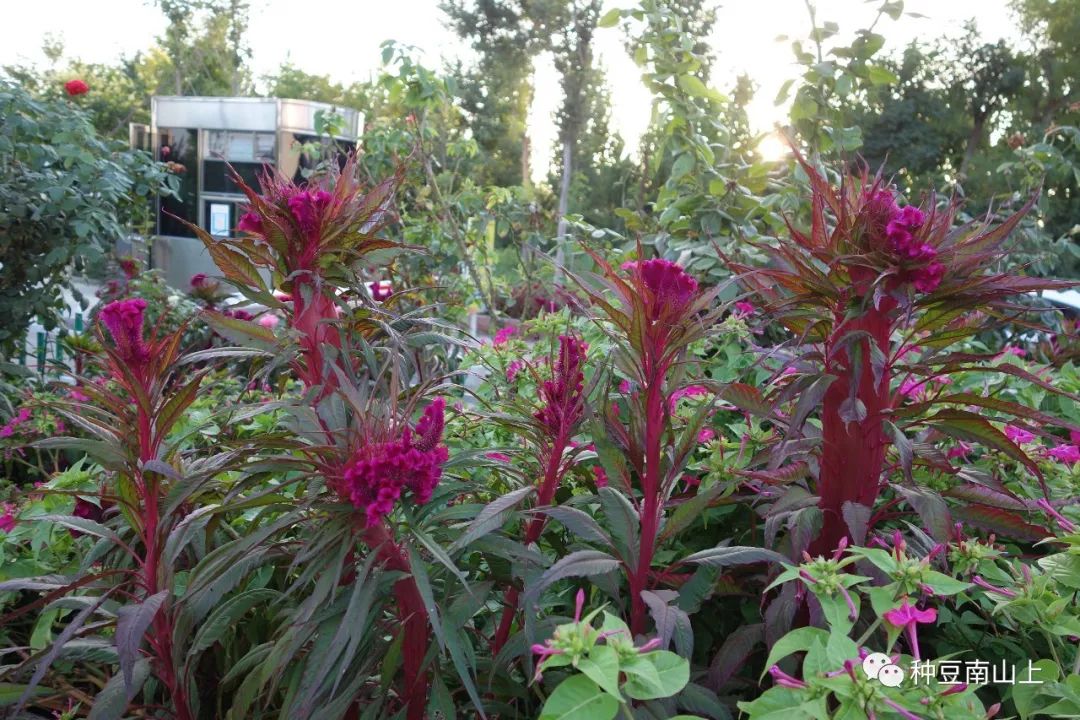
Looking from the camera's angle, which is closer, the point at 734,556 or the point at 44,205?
the point at 734,556

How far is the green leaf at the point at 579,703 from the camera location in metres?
0.95

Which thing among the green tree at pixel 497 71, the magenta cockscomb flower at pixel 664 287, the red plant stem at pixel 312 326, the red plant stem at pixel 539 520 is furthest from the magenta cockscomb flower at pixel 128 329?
the green tree at pixel 497 71

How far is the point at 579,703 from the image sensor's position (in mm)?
965

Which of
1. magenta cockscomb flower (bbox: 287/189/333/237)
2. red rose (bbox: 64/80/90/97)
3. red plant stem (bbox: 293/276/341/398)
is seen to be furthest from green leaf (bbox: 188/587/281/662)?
red rose (bbox: 64/80/90/97)

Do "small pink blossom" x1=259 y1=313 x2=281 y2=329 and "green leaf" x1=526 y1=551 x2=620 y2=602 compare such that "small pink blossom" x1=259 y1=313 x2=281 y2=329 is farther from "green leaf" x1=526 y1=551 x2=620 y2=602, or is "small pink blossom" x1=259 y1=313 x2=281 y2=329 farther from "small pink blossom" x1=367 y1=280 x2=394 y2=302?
"green leaf" x1=526 y1=551 x2=620 y2=602

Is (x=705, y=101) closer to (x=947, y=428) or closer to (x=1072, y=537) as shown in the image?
(x=947, y=428)

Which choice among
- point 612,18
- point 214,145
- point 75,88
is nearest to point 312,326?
point 612,18

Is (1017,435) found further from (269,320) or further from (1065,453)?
(269,320)

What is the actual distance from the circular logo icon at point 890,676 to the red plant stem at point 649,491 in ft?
1.48

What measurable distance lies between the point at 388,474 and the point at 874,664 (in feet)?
2.11

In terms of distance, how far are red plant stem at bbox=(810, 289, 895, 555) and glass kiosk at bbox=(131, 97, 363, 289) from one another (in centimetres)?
1022

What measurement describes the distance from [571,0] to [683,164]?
735 inches

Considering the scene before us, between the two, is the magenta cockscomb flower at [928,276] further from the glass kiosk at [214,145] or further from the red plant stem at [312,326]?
the glass kiosk at [214,145]

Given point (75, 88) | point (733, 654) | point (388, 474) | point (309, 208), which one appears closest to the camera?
point (388, 474)
